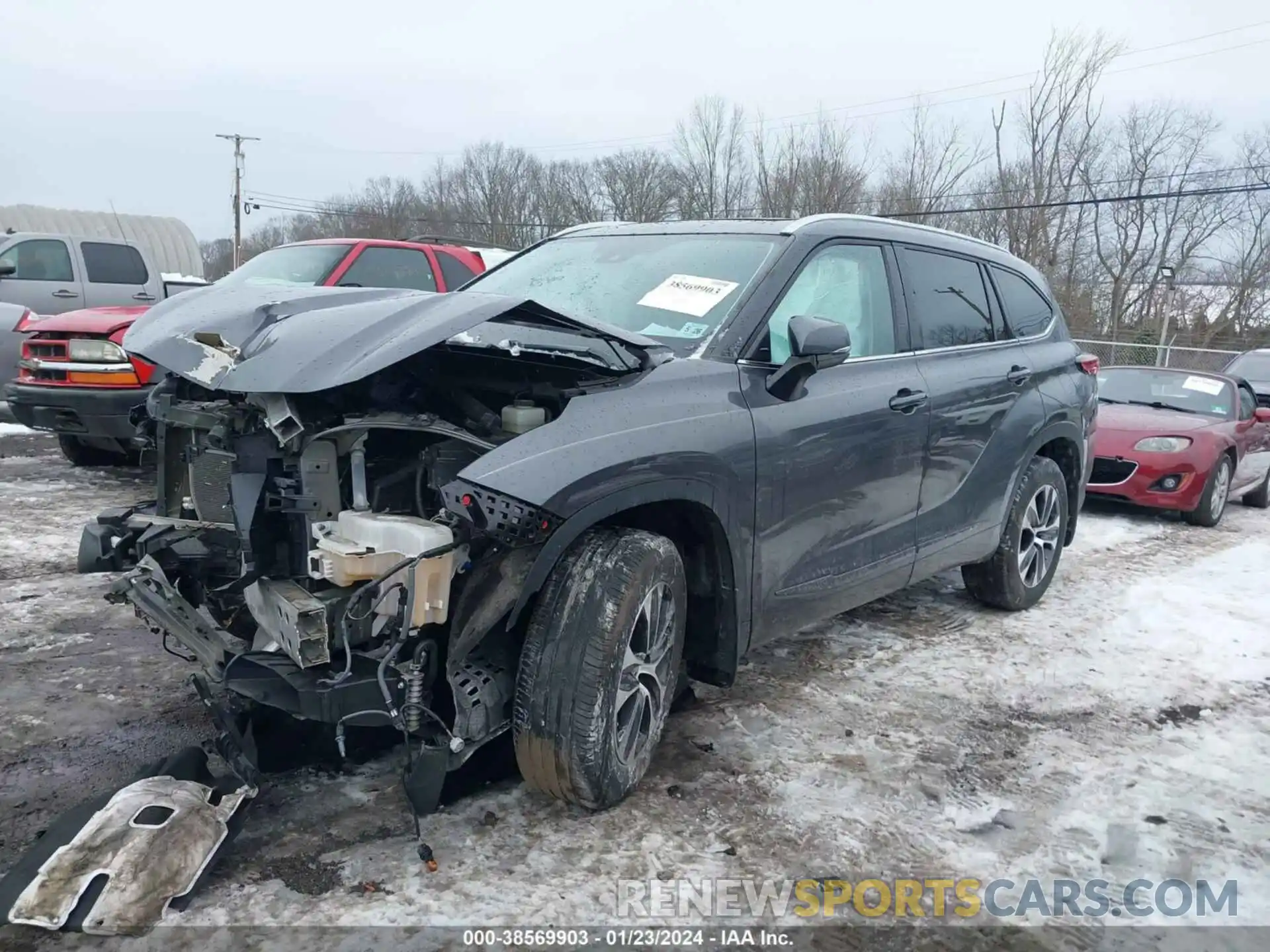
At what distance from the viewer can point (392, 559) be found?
265 centimetres

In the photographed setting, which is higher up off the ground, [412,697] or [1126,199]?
[1126,199]

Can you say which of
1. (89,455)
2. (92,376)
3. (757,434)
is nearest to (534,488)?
(757,434)

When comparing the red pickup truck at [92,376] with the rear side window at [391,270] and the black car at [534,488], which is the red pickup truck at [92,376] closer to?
the rear side window at [391,270]

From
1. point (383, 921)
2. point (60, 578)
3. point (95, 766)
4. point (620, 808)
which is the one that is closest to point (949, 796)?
point (620, 808)

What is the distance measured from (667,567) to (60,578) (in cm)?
374

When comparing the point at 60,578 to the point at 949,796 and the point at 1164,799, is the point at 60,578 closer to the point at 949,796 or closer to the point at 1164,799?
the point at 949,796

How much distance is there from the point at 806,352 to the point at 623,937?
1831mm

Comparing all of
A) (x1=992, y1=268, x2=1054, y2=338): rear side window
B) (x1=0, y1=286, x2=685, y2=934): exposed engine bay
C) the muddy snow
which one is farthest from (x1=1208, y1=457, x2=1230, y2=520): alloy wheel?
(x1=0, y1=286, x2=685, y2=934): exposed engine bay

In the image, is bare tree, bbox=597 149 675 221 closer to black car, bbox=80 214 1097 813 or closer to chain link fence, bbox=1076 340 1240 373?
chain link fence, bbox=1076 340 1240 373

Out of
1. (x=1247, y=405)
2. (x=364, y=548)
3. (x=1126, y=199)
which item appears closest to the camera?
(x=364, y=548)

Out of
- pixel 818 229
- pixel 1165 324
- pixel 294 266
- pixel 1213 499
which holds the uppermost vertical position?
pixel 1165 324

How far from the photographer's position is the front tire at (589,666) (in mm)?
2736

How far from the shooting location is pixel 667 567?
298 cm

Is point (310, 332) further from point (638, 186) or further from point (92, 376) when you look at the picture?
point (638, 186)
